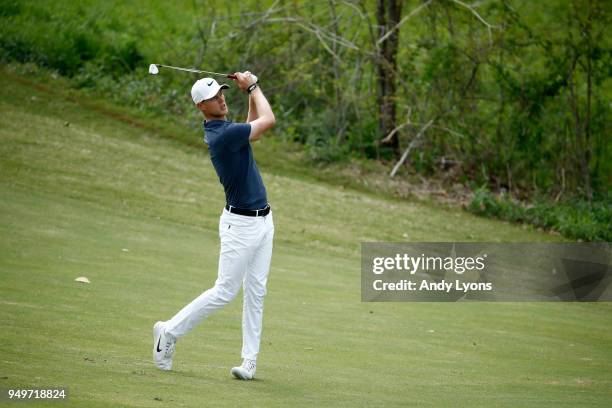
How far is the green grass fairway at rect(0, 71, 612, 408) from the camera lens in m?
6.64

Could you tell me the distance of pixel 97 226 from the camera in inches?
588

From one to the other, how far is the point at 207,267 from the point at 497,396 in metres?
6.84

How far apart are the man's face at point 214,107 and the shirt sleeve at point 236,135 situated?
27 cm

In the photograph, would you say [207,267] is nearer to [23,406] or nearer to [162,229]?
[162,229]

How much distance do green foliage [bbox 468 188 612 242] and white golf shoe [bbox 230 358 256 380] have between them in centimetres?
1656

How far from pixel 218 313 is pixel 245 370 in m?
3.29

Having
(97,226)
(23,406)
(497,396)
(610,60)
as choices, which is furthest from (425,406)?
(610,60)

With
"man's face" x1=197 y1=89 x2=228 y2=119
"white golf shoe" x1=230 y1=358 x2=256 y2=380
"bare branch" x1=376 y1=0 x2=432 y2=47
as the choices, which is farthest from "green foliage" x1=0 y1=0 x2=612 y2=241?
"white golf shoe" x1=230 y1=358 x2=256 y2=380

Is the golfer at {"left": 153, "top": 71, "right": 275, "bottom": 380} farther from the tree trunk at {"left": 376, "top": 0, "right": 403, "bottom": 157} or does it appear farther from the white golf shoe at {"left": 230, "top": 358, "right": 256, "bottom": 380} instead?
the tree trunk at {"left": 376, "top": 0, "right": 403, "bottom": 157}

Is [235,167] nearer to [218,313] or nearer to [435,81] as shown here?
[218,313]

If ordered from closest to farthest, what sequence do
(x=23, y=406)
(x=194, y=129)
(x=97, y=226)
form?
1. (x=23, y=406)
2. (x=97, y=226)
3. (x=194, y=129)

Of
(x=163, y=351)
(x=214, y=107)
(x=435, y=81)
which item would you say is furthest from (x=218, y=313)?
(x=435, y=81)

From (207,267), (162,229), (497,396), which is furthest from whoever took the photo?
(162,229)

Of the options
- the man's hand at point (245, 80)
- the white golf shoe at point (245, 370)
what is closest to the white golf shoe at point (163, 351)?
the white golf shoe at point (245, 370)
